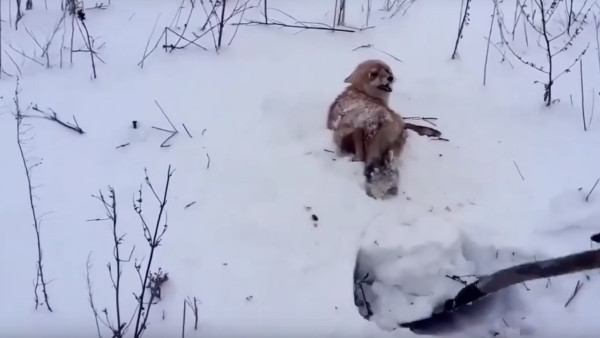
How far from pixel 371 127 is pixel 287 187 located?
494 mm

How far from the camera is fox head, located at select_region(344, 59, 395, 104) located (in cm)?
382

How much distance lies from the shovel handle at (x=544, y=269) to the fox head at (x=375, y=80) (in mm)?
1118

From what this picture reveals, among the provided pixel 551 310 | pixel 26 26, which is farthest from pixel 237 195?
pixel 26 26

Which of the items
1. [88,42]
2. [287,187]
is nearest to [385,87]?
[287,187]

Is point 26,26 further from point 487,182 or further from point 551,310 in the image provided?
point 551,310

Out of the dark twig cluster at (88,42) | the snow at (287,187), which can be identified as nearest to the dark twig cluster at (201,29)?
the snow at (287,187)

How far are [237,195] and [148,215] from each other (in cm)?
43

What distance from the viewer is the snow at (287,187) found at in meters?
3.13

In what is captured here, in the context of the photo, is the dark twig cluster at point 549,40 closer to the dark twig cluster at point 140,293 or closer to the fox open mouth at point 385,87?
the fox open mouth at point 385,87

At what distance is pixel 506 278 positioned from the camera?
3211mm

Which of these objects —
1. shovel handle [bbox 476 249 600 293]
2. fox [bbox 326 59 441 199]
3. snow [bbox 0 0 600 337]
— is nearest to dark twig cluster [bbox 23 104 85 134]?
snow [bbox 0 0 600 337]

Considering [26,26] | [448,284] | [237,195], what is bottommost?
[448,284]

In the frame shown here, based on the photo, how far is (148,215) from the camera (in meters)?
3.48

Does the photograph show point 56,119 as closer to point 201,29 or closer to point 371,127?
point 201,29
